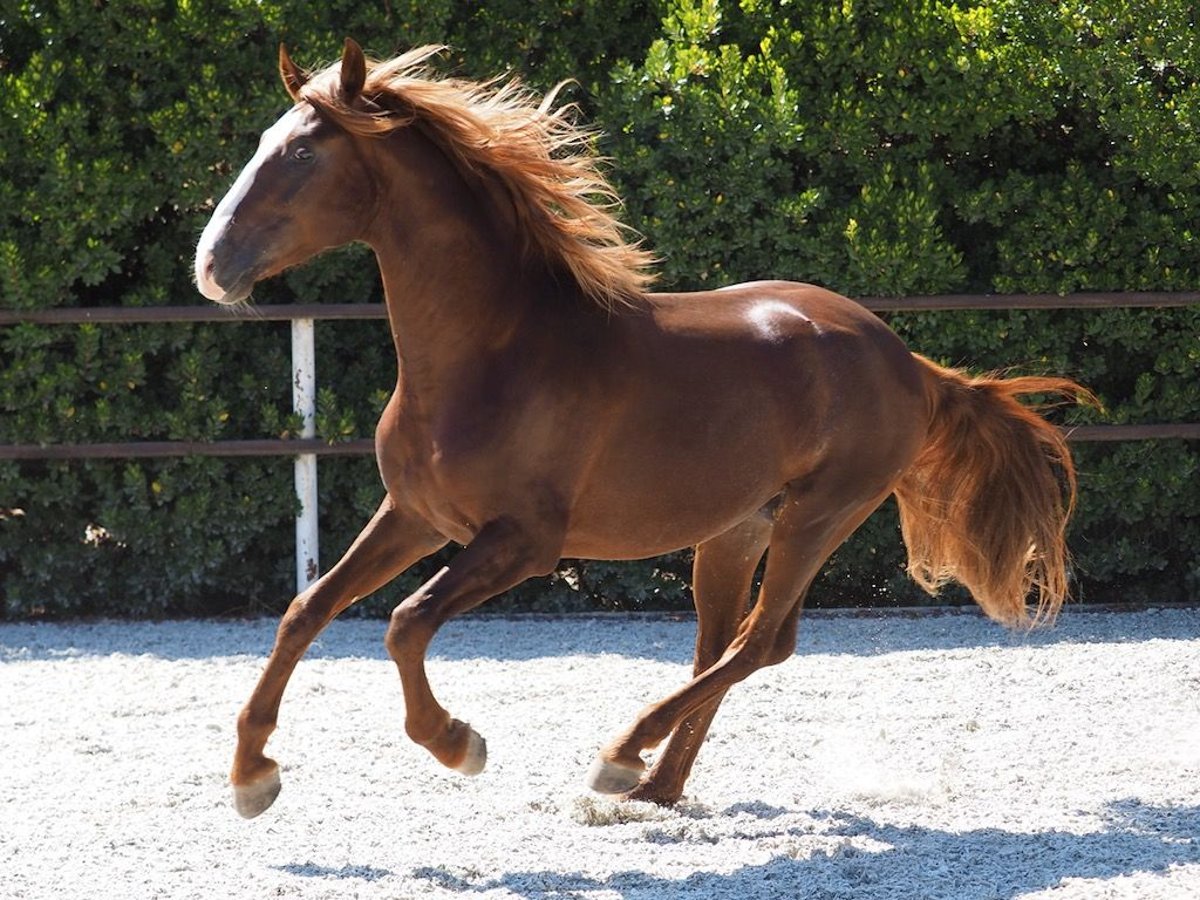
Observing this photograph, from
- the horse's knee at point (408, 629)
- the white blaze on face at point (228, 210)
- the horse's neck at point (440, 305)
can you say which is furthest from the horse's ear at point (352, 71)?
the horse's knee at point (408, 629)

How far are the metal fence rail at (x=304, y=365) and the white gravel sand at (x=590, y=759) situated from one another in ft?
2.62

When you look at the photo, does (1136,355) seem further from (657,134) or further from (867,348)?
(867,348)

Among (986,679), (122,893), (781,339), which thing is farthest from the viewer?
(986,679)

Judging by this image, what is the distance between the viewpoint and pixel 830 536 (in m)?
4.83

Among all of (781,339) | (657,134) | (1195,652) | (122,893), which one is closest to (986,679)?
(1195,652)

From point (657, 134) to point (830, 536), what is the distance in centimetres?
320

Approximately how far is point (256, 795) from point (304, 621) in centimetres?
47

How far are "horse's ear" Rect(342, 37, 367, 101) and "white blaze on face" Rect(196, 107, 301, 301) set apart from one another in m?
0.14

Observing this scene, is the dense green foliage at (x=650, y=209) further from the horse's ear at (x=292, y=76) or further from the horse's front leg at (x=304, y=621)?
the horse's front leg at (x=304, y=621)

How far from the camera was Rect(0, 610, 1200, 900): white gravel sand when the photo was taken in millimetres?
4152

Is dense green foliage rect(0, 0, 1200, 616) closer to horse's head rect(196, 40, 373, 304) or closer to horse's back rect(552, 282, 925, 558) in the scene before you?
horse's back rect(552, 282, 925, 558)

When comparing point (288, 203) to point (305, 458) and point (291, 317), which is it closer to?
point (291, 317)

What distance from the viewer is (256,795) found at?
14.0ft

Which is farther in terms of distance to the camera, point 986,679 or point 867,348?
point 986,679
